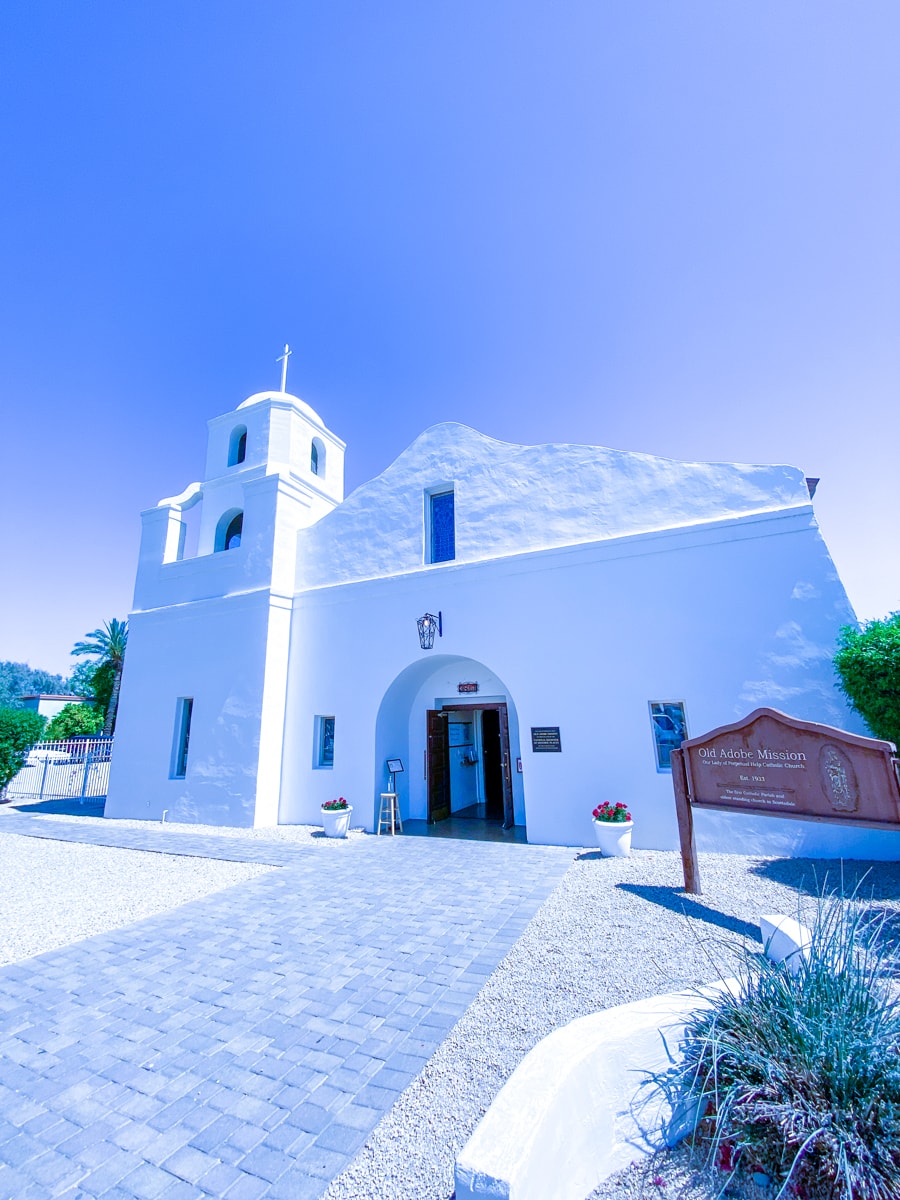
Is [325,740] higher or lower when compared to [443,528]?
lower

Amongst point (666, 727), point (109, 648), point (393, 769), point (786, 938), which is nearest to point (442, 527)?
point (393, 769)

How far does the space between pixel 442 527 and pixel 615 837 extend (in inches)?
269

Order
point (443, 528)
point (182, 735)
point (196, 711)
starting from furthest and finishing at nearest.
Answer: point (182, 735)
point (196, 711)
point (443, 528)

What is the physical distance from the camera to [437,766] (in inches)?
445

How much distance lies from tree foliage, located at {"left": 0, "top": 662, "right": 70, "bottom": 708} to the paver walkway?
342 ft

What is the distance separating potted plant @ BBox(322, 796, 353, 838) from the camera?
971 centimetres

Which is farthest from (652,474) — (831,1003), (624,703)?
(831,1003)

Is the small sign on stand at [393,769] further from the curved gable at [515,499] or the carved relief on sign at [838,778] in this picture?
the carved relief on sign at [838,778]

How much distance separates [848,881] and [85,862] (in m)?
10.9

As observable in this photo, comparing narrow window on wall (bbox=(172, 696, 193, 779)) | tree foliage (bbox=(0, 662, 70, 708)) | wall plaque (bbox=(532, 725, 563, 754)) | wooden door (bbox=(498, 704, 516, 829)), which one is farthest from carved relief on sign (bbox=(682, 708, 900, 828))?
tree foliage (bbox=(0, 662, 70, 708))

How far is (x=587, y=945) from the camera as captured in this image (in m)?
4.54

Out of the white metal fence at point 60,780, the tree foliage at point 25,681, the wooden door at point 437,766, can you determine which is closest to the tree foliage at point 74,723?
the white metal fence at point 60,780

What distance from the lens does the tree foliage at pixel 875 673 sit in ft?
20.5

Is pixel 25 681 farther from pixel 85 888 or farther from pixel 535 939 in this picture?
pixel 535 939
